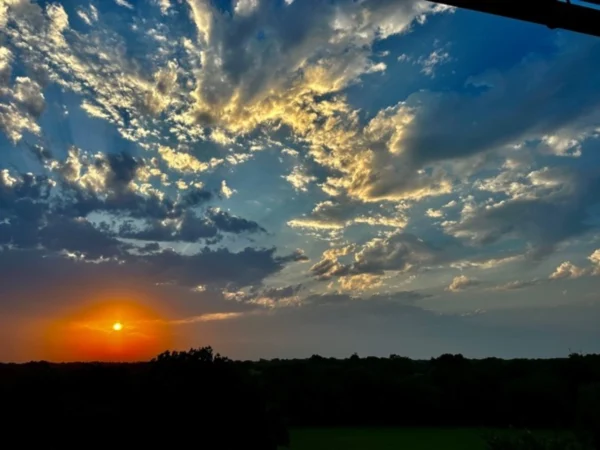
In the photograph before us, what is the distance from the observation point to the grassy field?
144ft

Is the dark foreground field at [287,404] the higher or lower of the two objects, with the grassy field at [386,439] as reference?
higher

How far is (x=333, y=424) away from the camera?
60.8m

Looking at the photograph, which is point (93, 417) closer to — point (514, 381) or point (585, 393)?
point (585, 393)

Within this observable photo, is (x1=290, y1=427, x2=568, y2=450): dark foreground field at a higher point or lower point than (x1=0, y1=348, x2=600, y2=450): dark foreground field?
lower

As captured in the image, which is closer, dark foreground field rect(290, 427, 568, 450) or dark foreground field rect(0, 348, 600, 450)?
dark foreground field rect(0, 348, 600, 450)

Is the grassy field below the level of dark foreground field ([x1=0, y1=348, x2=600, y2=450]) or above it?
below

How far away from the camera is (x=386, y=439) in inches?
1945

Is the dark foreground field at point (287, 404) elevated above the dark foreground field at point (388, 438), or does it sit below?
above

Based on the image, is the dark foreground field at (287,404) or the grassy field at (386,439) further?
the grassy field at (386,439)

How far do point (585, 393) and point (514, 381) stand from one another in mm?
27885

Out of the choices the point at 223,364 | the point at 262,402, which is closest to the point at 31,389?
the point at 223,364

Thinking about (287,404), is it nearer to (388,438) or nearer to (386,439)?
(388,438)

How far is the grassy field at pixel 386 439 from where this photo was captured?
44.0m

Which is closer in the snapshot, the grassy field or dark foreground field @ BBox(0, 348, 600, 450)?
dark foreground field @ BBox(0, 348, 600, 450)
